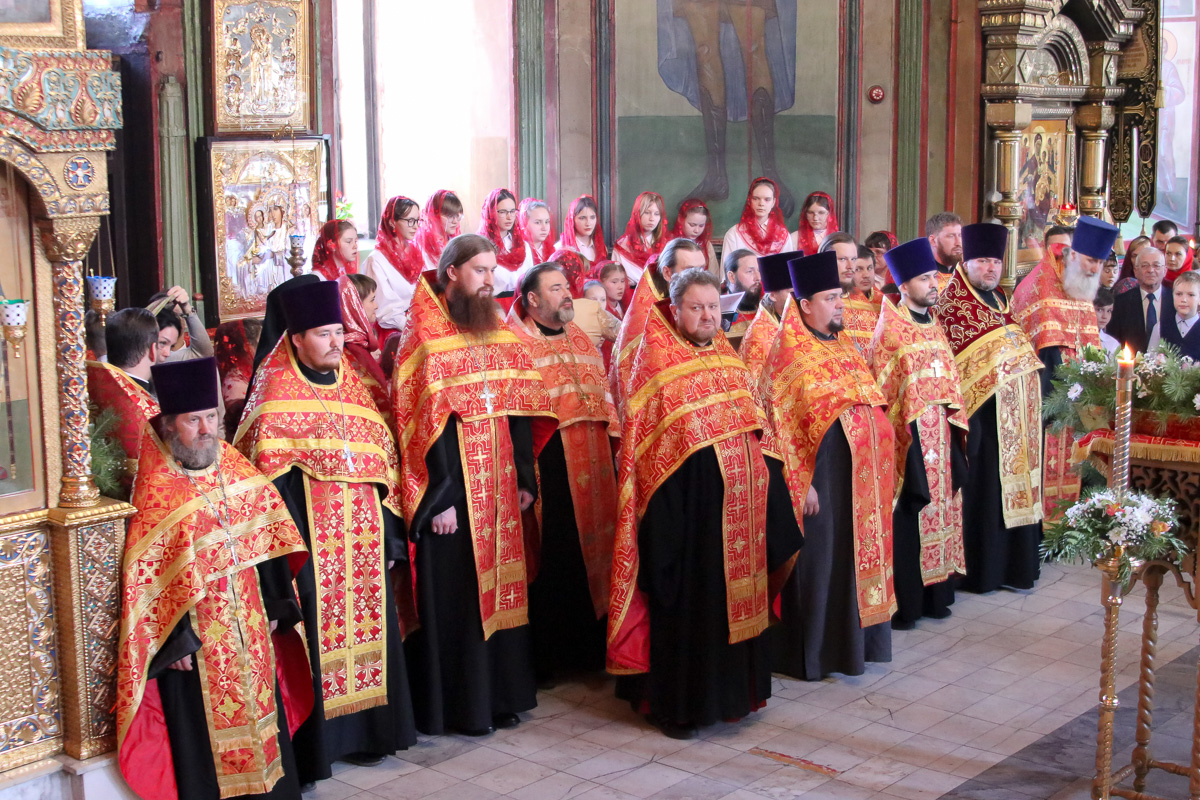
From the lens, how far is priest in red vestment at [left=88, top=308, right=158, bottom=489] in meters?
4.75

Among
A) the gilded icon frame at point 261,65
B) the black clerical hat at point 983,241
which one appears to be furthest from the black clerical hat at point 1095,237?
the gilded icon frame at point 261,65

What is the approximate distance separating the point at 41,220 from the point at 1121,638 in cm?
547

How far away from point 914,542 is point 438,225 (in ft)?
11.9

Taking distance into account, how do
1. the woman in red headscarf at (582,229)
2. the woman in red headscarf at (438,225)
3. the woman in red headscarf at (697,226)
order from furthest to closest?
the woman in red headscarf at (697,226)
the woman in red headscarf at (582,229)
the woman in red headscarf at (438,225)

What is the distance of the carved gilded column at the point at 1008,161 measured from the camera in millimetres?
11312

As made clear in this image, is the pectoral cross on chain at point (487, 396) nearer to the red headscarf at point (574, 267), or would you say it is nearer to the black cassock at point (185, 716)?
the black cassock at point (185, 716)

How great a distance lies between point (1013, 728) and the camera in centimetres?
568

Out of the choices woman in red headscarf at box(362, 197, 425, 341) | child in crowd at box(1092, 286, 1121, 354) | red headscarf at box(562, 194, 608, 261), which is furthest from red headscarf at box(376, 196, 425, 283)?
child in crowd at box(1092, 286, 1121, 354)

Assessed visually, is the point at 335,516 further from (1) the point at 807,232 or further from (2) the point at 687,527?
(1) the point at 807,232

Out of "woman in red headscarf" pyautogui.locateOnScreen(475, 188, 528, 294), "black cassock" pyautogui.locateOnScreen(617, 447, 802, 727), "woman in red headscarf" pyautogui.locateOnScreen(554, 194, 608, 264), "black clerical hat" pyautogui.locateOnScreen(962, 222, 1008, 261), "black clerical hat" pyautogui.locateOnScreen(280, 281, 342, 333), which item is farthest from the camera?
"woman in red headscarf" pyautogui.locateOnScreen(554, 194, 608, 264)

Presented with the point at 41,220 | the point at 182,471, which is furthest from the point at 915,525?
the point at 41,220

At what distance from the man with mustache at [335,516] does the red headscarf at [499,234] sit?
147 inches

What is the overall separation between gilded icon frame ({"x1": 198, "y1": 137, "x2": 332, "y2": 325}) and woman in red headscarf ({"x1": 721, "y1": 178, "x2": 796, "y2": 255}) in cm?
340

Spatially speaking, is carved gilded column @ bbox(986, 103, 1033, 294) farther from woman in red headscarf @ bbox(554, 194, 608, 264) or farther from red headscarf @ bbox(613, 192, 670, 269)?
woman in red headscarf @ bbox(554, 194, 608, 264)
